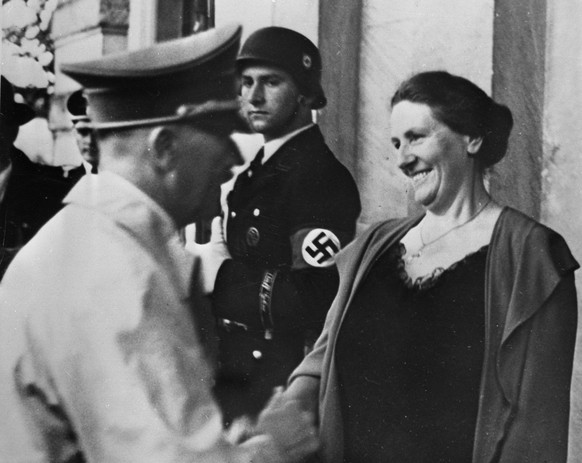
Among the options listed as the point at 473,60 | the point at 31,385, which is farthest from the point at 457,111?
the point at 31,385

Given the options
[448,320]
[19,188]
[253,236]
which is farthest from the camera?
[19,188]

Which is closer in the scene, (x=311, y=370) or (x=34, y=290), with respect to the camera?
(x=311, y=370)

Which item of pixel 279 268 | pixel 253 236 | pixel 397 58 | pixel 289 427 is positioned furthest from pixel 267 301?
pixel 397 58

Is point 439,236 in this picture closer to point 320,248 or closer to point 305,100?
point 320,248

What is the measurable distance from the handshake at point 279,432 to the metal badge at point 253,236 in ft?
2.01

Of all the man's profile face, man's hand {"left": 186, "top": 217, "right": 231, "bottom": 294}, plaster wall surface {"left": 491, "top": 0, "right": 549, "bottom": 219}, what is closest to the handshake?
man's hand {"left": 186, "top": 217, "right": 231, "bottom": 294}

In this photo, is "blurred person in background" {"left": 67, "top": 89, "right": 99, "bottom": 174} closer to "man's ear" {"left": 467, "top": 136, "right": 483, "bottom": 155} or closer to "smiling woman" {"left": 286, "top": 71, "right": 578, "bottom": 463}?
"smiling woman" {"left": 286, "top": 71, "right": 578, "bottom": 463}

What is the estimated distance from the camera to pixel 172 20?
4.02 meters

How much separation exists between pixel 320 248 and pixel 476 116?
0.83 m

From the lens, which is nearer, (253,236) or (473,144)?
(473,144)

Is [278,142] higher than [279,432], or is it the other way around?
[278,142]

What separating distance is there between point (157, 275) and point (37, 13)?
137cm

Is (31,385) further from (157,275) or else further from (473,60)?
(473,60)

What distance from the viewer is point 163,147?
395cm
